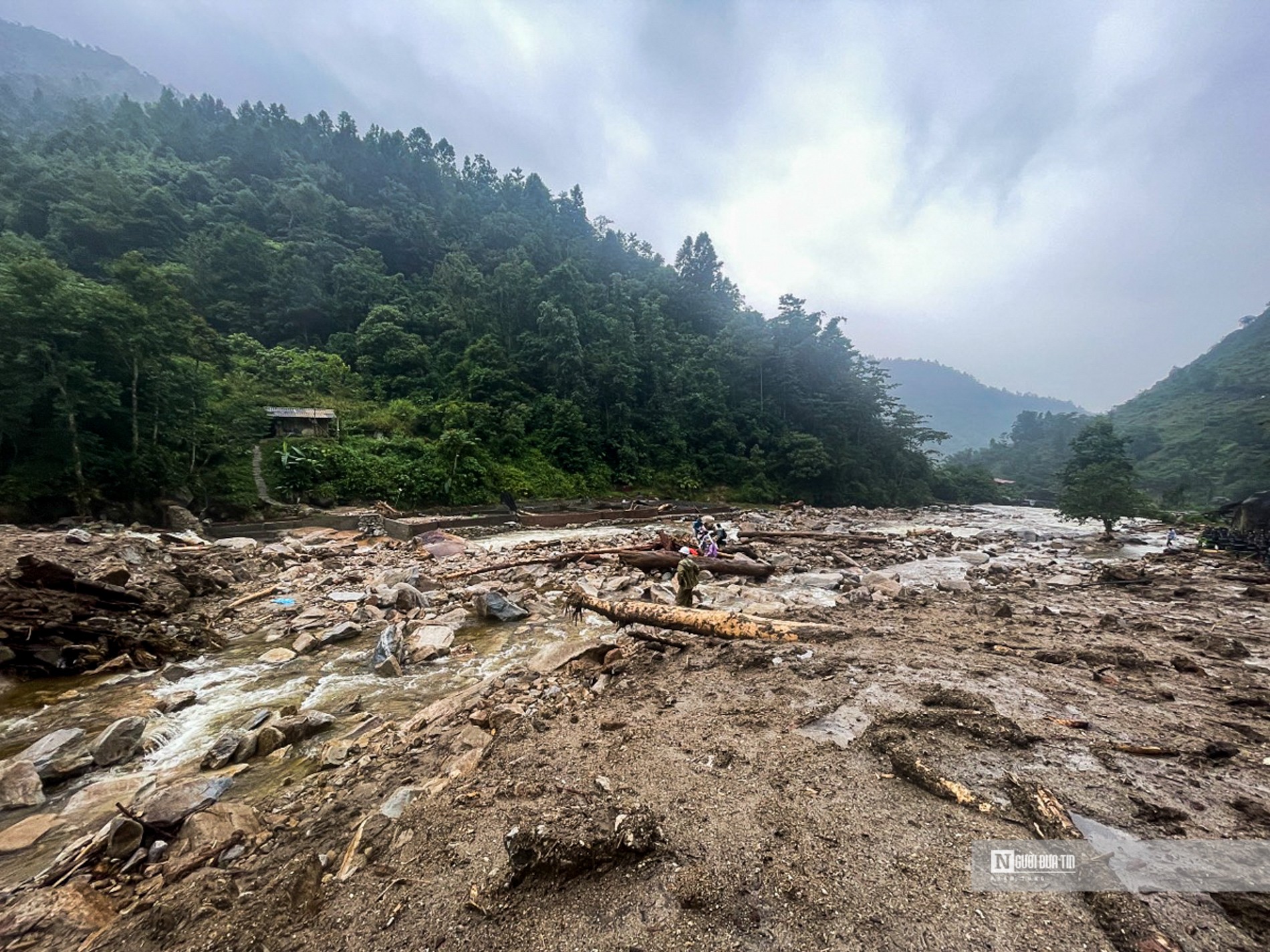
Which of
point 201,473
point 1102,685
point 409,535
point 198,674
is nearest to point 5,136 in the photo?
point 201,473

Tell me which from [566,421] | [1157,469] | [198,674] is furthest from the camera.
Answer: [1157,469]

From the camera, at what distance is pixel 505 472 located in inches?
1122

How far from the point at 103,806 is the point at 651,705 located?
407 cm

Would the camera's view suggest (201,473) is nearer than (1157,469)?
Yes

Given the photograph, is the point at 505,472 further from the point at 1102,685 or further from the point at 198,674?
the point at 1102,685

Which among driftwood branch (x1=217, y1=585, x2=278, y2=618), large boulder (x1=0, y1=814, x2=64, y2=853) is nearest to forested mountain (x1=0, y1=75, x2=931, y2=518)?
driftwood branch (x1=217, y1=585, x2=278, y2=618)

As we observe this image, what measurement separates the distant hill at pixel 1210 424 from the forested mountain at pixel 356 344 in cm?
2071

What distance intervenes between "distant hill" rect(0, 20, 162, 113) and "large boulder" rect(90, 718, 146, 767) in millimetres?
162788

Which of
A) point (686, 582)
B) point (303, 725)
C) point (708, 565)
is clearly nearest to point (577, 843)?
point (303, 725)

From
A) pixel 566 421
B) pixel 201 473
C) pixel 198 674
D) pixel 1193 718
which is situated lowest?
pixel 198 674

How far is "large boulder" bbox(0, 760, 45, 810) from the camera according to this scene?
3.21 metres

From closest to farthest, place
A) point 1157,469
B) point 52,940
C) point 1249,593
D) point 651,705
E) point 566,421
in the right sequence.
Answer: point 52,940 < point 651,705 < point 1249,593 < point 566,421 < point 1157,469

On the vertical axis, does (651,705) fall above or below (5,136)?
below

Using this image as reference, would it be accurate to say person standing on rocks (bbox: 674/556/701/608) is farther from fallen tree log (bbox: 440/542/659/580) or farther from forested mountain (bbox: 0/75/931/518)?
forested mountain (bbox: 0/75/931/518)
